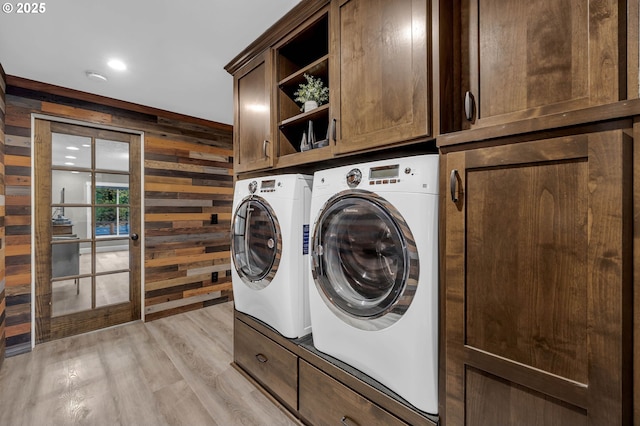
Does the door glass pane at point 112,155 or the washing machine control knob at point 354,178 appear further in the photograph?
the door glass pane at point 112,155

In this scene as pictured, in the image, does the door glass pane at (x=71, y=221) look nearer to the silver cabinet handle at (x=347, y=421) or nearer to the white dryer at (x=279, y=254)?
the white dryer at (x=279, y=254)

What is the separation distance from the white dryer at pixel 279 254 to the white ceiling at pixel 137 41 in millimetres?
969

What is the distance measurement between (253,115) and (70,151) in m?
2.16

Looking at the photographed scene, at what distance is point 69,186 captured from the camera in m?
2.81

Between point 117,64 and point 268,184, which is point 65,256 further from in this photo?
point 268,184

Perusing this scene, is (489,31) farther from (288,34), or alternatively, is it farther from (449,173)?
(288,34)

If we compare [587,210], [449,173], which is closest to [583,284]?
[587,210]

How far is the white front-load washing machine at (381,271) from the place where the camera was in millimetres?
1070

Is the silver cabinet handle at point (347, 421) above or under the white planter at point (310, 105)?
under

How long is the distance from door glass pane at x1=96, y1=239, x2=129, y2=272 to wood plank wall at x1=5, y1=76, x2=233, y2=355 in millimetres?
211

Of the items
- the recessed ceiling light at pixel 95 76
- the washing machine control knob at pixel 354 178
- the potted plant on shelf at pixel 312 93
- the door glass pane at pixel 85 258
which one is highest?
the recessed ceiling light at pixel 95 76

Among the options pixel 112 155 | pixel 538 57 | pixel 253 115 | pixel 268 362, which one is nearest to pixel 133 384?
pixel 268 362

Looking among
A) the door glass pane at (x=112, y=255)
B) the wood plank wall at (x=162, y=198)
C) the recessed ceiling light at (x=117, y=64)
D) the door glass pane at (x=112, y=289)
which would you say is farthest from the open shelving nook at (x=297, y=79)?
the door glass pane at (x=112, y=289)

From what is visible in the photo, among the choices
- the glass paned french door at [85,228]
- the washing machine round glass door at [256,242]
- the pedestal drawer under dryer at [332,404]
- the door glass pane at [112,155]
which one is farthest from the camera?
the door glass pane at [112,155]
